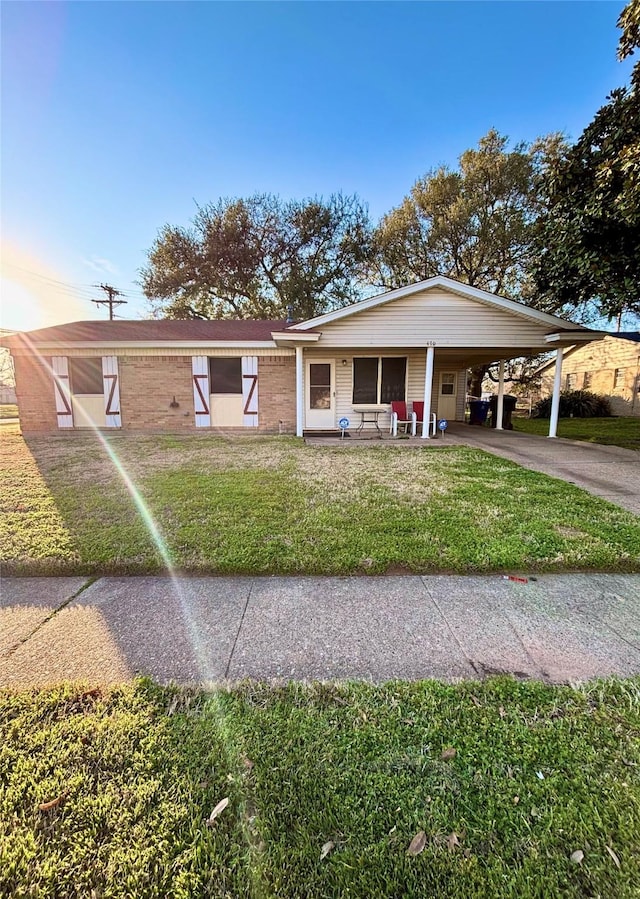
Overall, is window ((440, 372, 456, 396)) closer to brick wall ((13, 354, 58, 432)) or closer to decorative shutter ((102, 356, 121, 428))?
decorative shutter ((102, 356, 121, 428))

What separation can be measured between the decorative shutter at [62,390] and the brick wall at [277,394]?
5.66 metres

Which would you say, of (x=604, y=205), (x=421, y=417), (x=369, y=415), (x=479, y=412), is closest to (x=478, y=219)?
(x=479, y=412)

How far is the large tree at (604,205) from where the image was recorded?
20.9ft

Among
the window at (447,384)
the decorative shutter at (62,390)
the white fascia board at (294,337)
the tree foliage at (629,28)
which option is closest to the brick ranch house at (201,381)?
the decorative shutter at (62,390)

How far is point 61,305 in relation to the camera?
30.2 meters

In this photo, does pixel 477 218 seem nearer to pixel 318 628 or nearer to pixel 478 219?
pixel 478 219

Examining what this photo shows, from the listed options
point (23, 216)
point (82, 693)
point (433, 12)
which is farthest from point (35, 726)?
point (433, 12)

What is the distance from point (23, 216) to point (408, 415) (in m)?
11.4

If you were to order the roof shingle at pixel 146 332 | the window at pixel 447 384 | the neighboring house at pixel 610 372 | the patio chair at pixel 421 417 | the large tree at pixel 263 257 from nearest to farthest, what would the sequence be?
the patio chair at pixel 421 417
the roof shingle at pixel 146 332
the window at pixel 447 384
the neighboring house at pixel 610 372
the large tree at pixel 263 257

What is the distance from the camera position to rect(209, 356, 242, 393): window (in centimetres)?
1148

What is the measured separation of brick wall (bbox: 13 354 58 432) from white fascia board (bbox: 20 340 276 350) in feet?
1.97

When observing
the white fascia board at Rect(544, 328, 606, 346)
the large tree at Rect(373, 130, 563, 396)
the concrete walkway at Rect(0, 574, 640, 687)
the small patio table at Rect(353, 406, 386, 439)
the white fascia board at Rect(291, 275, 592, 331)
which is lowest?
the concrete walkway at Rect(0, 574, 640, 687)

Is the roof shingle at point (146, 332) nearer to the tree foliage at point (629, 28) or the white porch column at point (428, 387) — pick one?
the white porch column at point (428, 387)

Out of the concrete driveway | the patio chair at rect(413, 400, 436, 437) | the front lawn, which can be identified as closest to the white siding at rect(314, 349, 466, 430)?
the patio chair at rect(413, 400, 436, 437)
